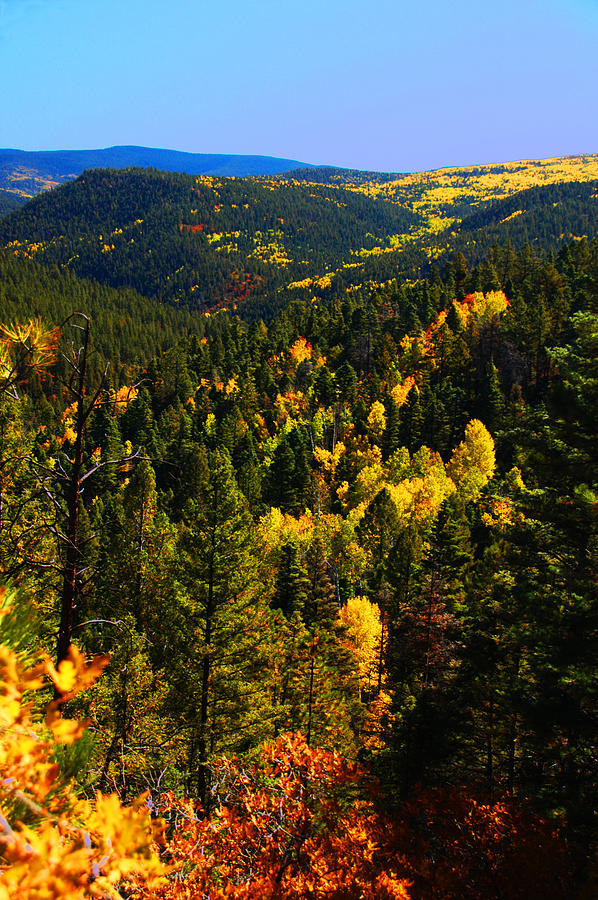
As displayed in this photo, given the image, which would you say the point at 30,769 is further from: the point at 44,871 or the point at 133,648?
the point at 133,648

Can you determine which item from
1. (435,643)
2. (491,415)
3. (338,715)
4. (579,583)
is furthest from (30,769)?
(491,415)

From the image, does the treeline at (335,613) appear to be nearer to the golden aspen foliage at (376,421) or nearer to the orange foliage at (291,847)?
the orange foliage at (291,847)

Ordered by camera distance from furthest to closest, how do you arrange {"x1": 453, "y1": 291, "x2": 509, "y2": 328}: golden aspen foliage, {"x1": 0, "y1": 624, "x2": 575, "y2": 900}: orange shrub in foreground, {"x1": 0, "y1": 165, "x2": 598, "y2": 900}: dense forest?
{"x1": 453, "y1": 291, "x2": 509, "y2": 328}: golden aspen foliage < {"x1": 0, "y1": 624, "x2": 575, "y2": 900}: orange shrub in foreground < {"x1": 0, "y1": 165, "x2": 598, "y2": 900}: dense forest

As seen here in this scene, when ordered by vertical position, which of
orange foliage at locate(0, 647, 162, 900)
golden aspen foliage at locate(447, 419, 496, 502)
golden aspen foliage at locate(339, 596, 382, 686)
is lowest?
golden aspen foliage at locate(339, 596, 382, 686)

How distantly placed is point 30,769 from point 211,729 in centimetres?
1233

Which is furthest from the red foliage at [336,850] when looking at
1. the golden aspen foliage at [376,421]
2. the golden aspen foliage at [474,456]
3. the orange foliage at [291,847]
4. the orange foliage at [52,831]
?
the golden aspen foliage at [376,421]

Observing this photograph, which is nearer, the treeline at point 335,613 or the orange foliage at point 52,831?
the orange foliage at point 52,831

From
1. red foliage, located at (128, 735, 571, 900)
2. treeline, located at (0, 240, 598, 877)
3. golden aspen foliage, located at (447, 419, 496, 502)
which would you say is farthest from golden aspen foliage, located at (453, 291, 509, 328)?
red foliage, located at (128, 735, 571, 900)

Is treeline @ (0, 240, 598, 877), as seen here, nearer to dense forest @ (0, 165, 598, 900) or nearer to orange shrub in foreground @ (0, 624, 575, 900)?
dense forest @ (0, 165, 598, 900)

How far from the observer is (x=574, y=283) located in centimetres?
6131

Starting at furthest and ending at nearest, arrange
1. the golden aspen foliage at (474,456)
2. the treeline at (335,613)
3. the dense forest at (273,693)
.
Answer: the golden aspen foliage at (474,456), the treeline at (335,613), the dense forest at (273,693)

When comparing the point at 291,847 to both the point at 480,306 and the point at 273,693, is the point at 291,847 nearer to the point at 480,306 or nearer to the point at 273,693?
the point at 273,693

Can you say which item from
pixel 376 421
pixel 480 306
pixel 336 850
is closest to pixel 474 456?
pixel 376 421

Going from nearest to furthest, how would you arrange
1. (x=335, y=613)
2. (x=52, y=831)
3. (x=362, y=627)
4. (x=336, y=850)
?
(x=52, y=831) < (x=336, y=850) < (x=335, y=613) < (x=362, y=627)
